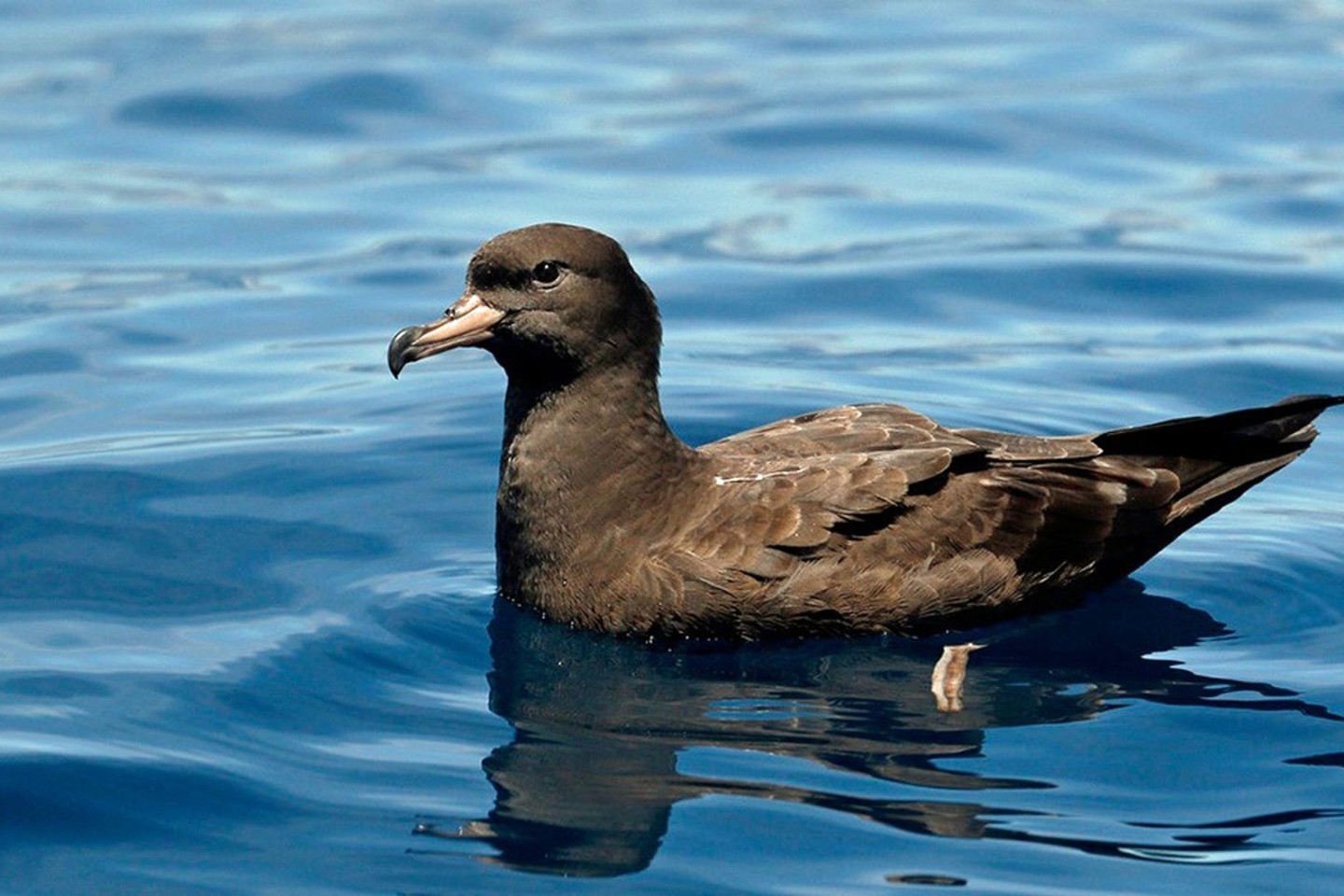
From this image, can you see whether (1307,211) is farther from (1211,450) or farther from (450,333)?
(450,333)

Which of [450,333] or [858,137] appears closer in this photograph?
[450,333]

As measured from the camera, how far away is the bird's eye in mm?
7773

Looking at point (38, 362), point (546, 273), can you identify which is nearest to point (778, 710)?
point (546, 273)

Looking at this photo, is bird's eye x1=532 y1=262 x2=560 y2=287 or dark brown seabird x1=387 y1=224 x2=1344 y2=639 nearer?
dark brown seabird x1=387 y1=224 x2=1344 y2=639

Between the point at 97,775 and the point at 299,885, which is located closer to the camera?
the point at 299,885

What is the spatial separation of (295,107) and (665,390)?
5.98 metres

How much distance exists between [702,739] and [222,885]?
1.54 m

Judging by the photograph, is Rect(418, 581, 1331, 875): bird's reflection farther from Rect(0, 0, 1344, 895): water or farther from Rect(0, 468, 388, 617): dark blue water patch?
Rect(0, 468, 388, 617): dark blue water patch

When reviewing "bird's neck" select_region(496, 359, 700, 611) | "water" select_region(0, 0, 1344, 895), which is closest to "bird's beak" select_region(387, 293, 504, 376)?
"bird's neck" select_region(496, 359, 700, 611)

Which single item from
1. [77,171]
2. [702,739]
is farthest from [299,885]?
[77,171]

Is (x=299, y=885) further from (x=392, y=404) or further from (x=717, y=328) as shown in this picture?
(x=717, y=328)

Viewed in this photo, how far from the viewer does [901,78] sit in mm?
16531

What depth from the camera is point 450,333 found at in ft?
25.4

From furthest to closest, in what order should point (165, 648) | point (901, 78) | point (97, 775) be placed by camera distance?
point (901, 78)
point (165, 648)
point (97, 775)
